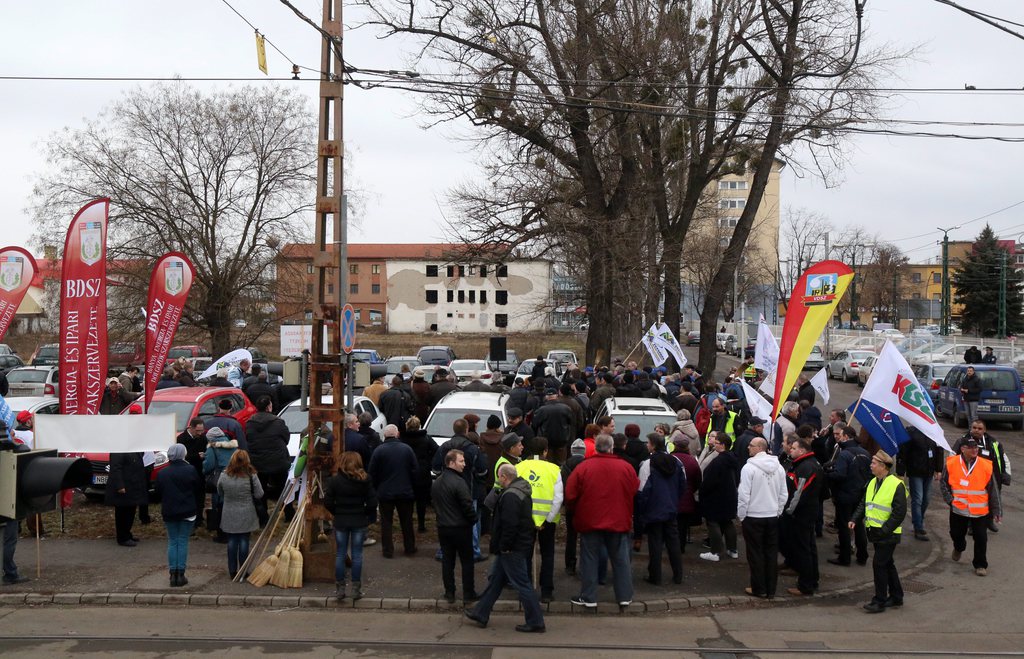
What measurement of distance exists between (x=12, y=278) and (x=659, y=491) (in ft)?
37.2

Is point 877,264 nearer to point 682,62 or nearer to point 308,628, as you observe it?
point 682,62

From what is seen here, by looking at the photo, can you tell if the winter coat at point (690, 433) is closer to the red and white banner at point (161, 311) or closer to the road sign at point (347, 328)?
the road sign at point (347, 328)

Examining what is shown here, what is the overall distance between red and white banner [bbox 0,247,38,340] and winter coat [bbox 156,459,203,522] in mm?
7035

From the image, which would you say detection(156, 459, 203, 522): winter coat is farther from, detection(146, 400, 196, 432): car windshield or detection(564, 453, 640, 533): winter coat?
detection(146, 400, 196, 432): car windshield

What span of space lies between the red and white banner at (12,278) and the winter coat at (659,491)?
10.9m

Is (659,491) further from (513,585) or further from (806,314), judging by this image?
(806,314)

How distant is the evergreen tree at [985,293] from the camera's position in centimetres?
6506

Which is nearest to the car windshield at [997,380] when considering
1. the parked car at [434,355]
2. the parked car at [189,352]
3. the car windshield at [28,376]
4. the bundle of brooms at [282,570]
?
the parked car at [434,355]

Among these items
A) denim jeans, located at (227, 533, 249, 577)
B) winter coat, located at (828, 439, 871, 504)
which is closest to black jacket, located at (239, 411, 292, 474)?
denim jeans, located at (227, 533, 249, 577)

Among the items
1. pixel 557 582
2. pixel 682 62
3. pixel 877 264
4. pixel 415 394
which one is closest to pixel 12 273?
pixel 415 394

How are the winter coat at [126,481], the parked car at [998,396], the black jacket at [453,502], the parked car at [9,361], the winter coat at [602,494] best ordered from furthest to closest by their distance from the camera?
1. the parked car at [9,361]
2. the parked car at [998,396]
3. the winter coat at [126,481]
4. the winter coat at [602,494]
5. the black jacket at [453,502]

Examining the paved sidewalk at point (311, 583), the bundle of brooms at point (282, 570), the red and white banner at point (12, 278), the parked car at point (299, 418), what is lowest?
the paved sidewalk at point (311, 583)

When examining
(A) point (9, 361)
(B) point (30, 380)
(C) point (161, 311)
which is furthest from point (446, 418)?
(A) point (9, 361)

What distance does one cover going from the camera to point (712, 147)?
27.4 metres
